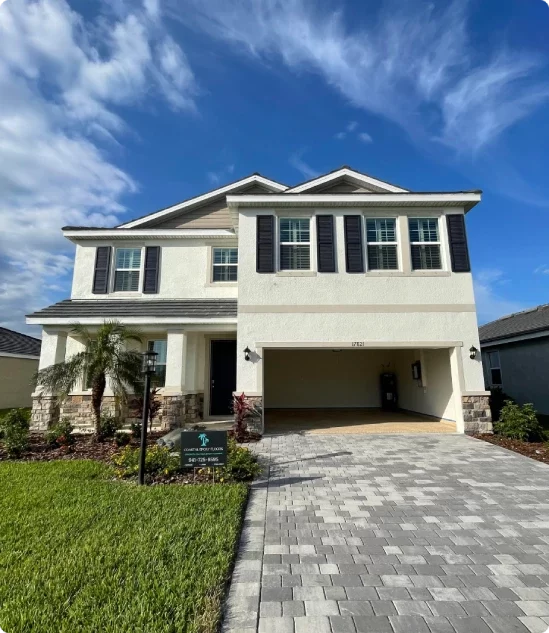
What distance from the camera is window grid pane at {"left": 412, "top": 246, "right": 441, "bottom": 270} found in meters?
10.9

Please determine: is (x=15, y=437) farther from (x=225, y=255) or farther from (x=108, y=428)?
(x=225, y=255)

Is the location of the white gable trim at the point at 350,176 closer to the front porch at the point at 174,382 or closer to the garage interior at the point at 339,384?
the front porch at the point at 174,382

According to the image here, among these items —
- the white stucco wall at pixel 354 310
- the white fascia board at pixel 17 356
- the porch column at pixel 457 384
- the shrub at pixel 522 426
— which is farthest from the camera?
the white fascia board at pixel 17 356

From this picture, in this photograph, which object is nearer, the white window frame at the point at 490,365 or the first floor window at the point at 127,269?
the first floor window at the point at 127,269

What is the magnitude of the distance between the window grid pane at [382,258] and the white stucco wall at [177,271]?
4.79m

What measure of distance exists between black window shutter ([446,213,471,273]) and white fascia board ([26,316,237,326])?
6.92 metres

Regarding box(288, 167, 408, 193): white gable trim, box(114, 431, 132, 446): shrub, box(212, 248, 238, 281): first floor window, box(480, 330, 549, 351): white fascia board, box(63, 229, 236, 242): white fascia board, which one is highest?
box(288, 167, 408, 193): white gable trim


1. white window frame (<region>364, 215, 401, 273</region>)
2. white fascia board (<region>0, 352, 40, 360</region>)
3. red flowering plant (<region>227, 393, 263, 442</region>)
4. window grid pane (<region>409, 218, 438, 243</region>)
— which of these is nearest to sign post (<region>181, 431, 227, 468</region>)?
red flowering plant (<region>227, 393, 263, 442</region>)

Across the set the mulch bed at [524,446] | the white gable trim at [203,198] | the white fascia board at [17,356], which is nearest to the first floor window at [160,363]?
A: the white gable trim at [203,198]

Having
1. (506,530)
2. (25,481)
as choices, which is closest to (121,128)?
(25,481)

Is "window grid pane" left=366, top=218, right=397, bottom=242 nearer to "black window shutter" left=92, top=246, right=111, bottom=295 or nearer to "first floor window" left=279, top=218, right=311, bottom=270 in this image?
"first floor window" left=279, top=218, right=311, bottom=270

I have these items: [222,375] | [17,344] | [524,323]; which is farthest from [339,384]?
[17,344]

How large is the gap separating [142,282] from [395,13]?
10.4m

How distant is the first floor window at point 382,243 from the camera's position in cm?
1090
